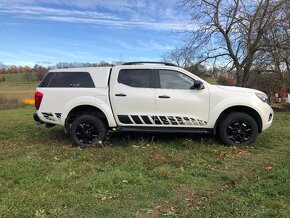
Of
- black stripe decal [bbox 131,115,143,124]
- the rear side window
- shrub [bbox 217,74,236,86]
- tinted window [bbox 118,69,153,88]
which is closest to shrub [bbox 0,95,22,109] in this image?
shrub [bbox 217,74,236,86]

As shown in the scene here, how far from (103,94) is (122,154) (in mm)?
1589

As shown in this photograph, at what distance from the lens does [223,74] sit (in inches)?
757

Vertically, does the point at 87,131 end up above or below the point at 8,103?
above

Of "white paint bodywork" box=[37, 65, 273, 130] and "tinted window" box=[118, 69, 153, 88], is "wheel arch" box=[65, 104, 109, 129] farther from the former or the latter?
"tinted window" box=[118, 69, 153, 88]

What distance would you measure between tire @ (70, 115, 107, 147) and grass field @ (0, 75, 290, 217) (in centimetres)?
29

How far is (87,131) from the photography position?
24.8 ft

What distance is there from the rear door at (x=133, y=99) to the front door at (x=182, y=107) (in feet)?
0.64

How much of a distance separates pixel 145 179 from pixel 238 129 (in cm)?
316

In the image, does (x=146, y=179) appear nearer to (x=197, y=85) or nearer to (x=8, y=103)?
(x=197, y=85)

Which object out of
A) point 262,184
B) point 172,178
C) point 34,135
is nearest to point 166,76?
point 172,178

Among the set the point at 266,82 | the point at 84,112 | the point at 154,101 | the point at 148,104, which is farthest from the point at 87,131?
the point at 266,82

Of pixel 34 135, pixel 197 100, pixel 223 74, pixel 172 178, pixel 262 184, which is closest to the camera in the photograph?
pixel 262 184

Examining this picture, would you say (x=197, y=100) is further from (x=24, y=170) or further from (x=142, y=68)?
(x=24, y=170)

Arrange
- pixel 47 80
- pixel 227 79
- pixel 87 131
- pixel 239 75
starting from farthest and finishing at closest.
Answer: pixel 227 79 < pixel 239 75 < pixel 47 80 < pixel 87 131
